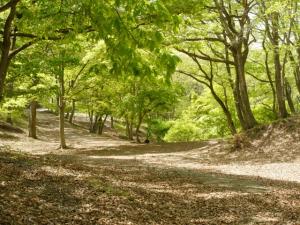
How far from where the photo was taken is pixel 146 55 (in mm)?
8555

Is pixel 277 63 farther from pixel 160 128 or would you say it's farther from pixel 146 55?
pixel 160 128

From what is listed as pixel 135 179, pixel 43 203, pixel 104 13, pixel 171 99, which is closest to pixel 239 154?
pixel 135 179

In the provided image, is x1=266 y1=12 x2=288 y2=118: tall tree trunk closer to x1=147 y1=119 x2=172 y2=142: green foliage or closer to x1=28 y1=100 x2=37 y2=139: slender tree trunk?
x1=28 y1=100 x2=37 y2=139: slender tree trunk

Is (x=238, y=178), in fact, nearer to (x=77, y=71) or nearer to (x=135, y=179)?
(x=135, y=179)

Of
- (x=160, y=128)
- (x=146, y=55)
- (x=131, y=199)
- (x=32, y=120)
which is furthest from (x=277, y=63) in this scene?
(x=160, y=128)

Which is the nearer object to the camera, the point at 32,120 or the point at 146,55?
the point at 146,55

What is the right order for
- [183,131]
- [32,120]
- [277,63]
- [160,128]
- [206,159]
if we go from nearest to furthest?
[206,159]
[277,63]
[32,120]
[183,131]
[160,128]

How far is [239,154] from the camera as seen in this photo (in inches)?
795

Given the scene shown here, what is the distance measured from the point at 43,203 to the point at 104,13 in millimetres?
3782

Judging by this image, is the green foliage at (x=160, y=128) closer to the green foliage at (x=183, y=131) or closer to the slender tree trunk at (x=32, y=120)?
the green foliage at (x=183, y=131)

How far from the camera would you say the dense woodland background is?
5.26 metres

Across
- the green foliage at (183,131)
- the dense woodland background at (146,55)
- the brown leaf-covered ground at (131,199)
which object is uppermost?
the dense woodland background at (146,55)

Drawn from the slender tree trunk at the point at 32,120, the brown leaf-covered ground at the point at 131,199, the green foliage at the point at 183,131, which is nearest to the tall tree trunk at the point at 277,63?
the brown leaf-covered ground at the point at 131,199

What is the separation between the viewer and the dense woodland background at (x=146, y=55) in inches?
207
